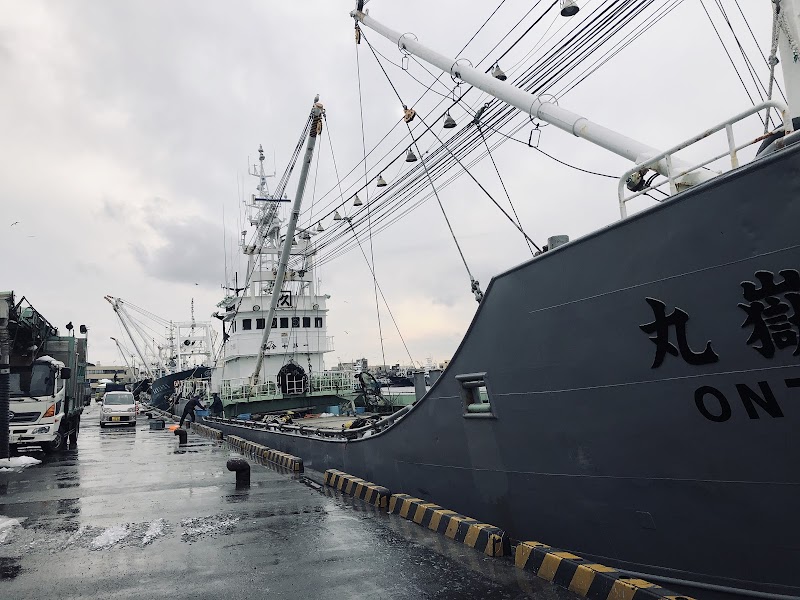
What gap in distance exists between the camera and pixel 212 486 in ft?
35.7

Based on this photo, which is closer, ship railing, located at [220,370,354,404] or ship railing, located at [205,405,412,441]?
ship railing, located at [205,405,412,441]

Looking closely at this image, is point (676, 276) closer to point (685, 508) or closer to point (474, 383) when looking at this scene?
point (685, 508)

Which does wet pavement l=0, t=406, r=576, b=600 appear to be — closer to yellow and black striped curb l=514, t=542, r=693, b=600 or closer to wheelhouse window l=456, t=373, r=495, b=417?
yellow and black striped curb l=514, t=542, r=693, b=600

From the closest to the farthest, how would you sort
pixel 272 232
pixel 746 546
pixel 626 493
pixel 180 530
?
pixel 746 546, pixel 626 493, pixel 180 530, pixel 272 232

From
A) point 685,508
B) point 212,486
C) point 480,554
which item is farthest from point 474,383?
point 212,486

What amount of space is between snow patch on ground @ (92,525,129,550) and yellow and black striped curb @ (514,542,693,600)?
4592 mm

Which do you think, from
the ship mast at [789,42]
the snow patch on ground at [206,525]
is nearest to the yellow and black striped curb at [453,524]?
the snow patch on ground at [206,525]

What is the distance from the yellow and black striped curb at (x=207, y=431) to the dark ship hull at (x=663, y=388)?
17.5m

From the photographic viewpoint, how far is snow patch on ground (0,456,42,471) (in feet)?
45.3

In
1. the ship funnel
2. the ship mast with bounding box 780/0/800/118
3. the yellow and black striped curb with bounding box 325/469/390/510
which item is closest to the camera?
the ship mast with bounding box 780/0/800/118

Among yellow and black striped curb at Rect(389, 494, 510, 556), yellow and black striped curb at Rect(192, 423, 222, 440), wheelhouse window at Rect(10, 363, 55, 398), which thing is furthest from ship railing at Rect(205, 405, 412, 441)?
wheelhouse window at Rect(10, 363, 55, 398)

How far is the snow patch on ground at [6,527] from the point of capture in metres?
7.03

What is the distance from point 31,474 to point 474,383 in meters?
11.4

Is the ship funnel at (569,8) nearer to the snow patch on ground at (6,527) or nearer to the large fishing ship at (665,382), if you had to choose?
the large fishing ship at (665,382)
